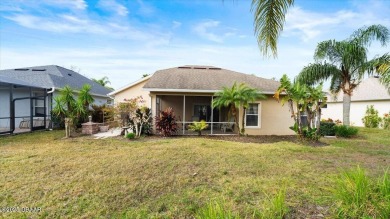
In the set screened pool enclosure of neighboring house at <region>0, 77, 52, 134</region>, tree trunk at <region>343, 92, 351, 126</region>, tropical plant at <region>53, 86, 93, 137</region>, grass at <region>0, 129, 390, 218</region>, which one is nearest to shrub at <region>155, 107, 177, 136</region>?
grass at <region>0, 129, 390, 218</region>

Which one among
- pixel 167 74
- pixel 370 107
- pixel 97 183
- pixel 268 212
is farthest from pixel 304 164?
pixel 370 107

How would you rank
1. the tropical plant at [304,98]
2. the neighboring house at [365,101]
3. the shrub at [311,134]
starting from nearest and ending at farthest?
the tropical plant at [304,98], the shrub at [311,134], the neighboring house at [365,101]

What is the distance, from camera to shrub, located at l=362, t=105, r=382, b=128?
20.5 metres

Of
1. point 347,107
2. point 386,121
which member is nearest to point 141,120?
point 347,107

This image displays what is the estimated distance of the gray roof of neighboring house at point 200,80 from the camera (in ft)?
45.0

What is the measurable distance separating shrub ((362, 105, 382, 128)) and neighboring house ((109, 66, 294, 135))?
11.8 meters

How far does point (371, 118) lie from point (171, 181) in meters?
23.1

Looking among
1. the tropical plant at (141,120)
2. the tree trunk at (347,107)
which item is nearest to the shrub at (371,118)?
the tree trunk at (347,107)

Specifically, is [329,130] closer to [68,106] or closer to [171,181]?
[171,181]

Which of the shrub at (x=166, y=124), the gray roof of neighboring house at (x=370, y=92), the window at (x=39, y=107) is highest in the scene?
the gray roof of neighboring house at (x=370, y=92)

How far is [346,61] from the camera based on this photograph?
14.6 metres

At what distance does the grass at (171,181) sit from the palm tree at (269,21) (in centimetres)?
311

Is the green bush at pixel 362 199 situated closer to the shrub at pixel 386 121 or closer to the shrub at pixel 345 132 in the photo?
the shrub at pixel 345 132

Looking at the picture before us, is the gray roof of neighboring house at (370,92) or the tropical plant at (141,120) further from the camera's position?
the gray roof of neighboring house at (370,92)
